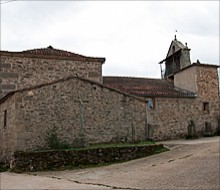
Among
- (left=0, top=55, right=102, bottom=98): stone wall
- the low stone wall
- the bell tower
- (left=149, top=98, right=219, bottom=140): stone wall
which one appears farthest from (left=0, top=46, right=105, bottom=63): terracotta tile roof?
the bell tower

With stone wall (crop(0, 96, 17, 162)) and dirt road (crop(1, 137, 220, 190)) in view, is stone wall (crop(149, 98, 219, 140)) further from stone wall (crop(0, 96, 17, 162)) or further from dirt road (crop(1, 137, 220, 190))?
stone wall (crop(0, 96, 17, 162))

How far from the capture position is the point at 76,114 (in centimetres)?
1717

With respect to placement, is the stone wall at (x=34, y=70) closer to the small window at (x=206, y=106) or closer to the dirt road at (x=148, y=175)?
the dirt road at (x=148, y=175)

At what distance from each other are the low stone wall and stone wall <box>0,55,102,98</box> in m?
6.45

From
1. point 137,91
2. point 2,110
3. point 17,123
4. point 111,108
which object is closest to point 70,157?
point 17,123

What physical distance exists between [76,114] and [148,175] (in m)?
6.82

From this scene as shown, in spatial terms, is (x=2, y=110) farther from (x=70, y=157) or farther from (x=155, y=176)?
(x=155, y=176)

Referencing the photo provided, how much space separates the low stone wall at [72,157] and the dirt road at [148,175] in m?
0.71

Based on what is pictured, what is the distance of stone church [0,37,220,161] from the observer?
52.7 feet

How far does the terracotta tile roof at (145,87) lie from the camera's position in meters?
23.5

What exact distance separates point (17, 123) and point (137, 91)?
34.1 ft

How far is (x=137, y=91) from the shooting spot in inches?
930

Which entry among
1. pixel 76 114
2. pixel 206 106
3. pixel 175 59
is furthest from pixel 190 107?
pixel 76 114

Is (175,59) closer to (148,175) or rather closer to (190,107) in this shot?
(190,107)
